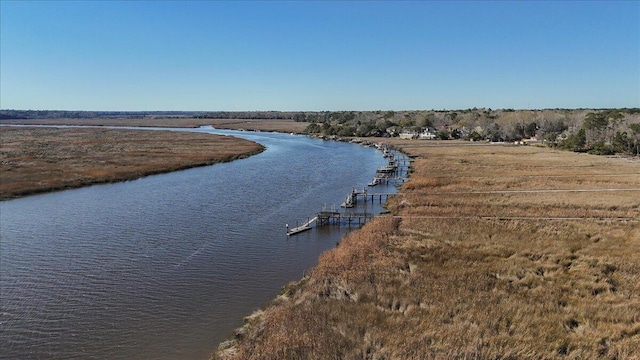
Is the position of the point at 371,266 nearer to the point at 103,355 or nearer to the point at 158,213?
the point at 103,355

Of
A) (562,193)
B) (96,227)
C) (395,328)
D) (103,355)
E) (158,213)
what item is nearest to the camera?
(395,328)

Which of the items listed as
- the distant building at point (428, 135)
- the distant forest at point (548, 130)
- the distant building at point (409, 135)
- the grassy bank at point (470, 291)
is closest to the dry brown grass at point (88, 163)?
the grassy bank at point (470, 291)

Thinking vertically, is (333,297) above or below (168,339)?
above

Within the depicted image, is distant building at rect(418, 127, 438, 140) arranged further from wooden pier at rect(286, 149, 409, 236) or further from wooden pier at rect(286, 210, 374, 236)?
wooden pier at rect(286, 210, 374, 236)

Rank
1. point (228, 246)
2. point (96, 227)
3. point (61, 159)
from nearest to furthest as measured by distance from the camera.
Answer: point (228, 246)
point (96, 227)
point (61, 159)

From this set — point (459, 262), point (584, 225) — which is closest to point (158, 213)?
point (459, 262)
